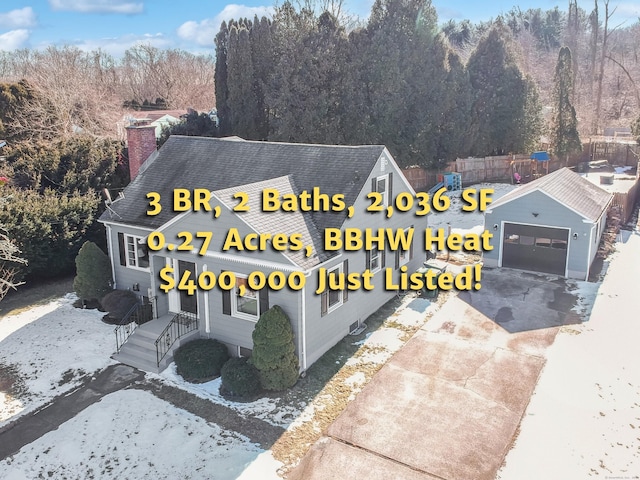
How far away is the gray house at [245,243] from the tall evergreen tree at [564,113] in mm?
21738

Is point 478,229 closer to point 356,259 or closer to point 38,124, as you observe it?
point 356,259

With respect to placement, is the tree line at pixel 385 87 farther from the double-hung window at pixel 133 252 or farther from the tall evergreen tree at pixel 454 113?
the double-hung window at pixel 133 252

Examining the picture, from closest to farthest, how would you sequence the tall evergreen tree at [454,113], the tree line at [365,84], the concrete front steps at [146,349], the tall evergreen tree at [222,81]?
the concrete front steps at [146,349] < the tree line at [365,84] < the tall evergreen tree at [454,113] < the tall evergreen tree at [222,81]

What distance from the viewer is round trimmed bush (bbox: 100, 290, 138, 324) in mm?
16625

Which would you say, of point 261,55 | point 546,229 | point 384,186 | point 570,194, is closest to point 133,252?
point 384,186

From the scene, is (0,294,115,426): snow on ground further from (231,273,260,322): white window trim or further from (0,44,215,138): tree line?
(0,44,215,138): tree line

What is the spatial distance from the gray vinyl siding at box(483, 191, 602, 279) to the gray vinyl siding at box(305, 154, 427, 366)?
12.6 feet

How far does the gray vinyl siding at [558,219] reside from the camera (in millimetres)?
18891

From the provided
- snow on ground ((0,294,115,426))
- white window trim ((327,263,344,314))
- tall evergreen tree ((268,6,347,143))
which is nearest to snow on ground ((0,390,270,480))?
snow on ground ((0,294,115,426))

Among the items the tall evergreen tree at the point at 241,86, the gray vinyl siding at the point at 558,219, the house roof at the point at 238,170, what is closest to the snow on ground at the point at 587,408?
the gray vinyl siding at the point at 558,219

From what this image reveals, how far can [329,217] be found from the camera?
14703mm

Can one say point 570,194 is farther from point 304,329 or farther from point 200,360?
point 200,360

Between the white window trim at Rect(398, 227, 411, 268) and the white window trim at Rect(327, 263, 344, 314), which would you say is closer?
the white window trim at Rect(327, 263, 344, 314)

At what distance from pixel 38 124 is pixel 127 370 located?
22.0 m
